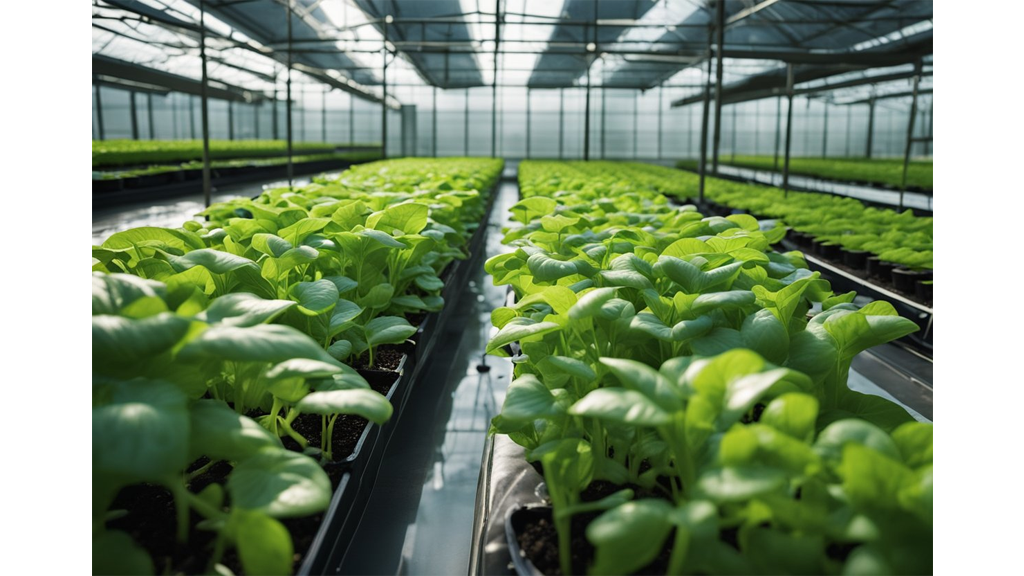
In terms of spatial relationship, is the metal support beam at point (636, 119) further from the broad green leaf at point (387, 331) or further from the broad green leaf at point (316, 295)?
the broad green leaf at point (316, 295)

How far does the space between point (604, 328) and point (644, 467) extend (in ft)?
1.01

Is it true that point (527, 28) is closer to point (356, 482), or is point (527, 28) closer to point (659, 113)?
point (659, 113)

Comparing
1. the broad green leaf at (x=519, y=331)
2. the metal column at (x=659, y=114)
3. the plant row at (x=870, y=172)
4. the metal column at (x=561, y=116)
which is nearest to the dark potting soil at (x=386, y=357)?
the broad green leaf at (x=519, y=331)

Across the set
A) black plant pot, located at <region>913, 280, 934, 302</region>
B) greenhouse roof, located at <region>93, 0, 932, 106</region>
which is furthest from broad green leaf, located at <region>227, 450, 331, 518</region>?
greenhouse roof, located at <region>93, 0, 932, 106</region>

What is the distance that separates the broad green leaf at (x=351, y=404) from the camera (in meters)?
1.05

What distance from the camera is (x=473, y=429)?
7.86ft

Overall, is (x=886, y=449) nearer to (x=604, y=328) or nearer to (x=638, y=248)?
(x=604, y=328)

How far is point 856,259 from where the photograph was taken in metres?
4.37

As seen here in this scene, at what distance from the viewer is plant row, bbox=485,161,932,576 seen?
81 cm

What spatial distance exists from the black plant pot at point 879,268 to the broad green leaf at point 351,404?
12.0 ft

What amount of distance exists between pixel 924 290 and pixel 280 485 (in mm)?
3539

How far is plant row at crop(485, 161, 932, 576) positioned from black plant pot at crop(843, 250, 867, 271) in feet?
8.94

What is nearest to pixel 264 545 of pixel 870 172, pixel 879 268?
pixel 879 268
